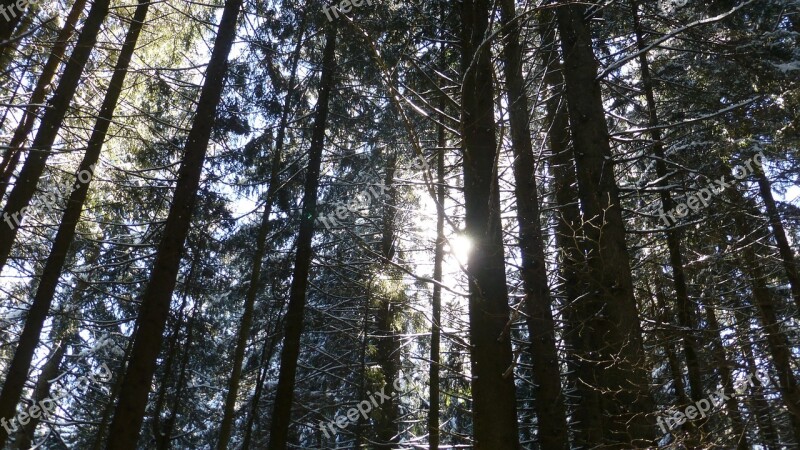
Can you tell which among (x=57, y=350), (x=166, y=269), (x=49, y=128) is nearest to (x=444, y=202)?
(x=166, y=269)

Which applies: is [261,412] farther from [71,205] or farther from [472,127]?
[472,127]

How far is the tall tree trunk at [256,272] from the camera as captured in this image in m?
9.16

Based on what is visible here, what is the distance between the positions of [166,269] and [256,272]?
279 cm

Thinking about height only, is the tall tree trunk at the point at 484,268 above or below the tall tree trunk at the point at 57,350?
below

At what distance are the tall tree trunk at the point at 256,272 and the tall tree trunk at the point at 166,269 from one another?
2.34 metres

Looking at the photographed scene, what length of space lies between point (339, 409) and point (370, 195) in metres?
7.14

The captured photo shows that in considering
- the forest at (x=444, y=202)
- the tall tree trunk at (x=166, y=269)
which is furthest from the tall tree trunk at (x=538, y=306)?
the tall tree trunk at (x=166, y=269)

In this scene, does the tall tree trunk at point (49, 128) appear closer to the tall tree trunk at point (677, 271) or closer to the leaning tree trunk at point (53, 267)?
the leaning tree trunk at point (53, 267)

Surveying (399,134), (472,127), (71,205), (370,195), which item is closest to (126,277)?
(71,205)

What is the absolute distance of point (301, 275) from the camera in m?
10.1

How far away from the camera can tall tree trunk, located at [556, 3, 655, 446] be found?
4.26m

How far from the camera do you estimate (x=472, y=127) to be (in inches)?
148

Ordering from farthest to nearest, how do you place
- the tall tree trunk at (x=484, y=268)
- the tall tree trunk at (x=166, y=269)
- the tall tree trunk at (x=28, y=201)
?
the tall tree trunk at (x=28, y=201), the tall tree trunk at (x=166, y=269), the tall tree trunk at (x=484, y=268)

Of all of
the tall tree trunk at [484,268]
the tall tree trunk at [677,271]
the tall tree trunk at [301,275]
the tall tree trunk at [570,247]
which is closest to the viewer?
the tall tree trunk at [484,268]
